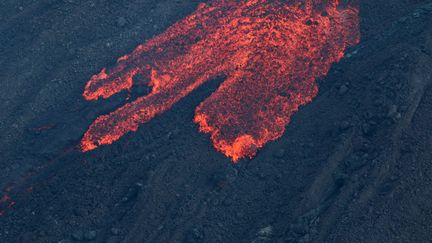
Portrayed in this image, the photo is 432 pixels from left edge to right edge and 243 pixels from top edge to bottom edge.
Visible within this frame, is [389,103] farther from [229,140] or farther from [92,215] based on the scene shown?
[92,215]

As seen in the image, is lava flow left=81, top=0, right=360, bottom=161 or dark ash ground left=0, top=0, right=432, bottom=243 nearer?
dark ash ground left=0, top=0, right=432, bottom=243

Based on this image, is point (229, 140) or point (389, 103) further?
point (229, 140)

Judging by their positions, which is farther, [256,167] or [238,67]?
[238,67]

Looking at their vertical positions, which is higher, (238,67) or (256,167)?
(238,67)

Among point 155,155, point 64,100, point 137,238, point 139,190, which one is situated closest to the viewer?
point 137,238

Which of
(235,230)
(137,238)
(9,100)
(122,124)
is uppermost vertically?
(9,100)

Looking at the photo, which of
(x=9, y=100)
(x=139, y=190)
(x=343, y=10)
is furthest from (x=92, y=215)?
(x=343, y=10)
